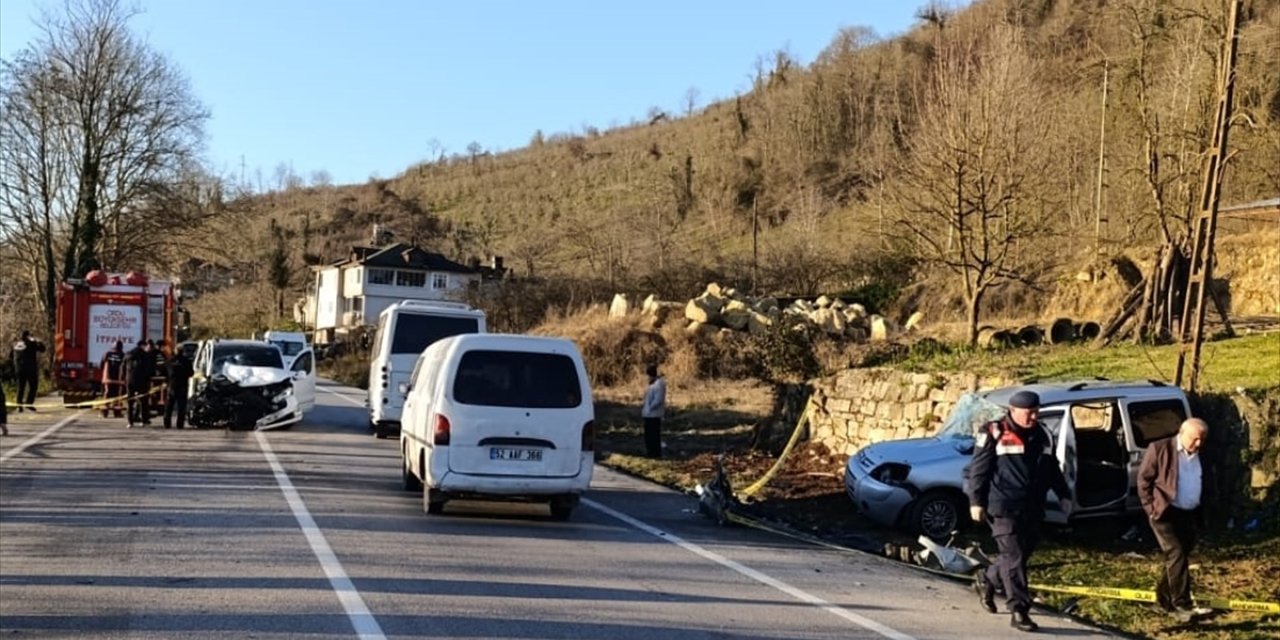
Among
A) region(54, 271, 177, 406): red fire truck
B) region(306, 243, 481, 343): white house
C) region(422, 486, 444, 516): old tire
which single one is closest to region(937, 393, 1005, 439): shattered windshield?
region(422, 486, 444, 516): old tire

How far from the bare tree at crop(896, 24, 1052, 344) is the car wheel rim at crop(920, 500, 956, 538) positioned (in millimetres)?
10686

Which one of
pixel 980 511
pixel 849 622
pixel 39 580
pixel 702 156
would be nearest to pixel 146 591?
pixel 39 580

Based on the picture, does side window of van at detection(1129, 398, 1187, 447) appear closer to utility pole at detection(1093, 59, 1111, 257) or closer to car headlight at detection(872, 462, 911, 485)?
car headlight at detection(872, 462, 911, 485)

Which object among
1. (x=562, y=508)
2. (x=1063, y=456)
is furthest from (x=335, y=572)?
(x=1063, y=456)

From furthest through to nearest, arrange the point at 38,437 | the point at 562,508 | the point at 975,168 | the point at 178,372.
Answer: the point at 975,168
the point at 178,372
the point at 38,437
the point at 562,508

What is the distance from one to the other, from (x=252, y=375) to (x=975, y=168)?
15.5 meters

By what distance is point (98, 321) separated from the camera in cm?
2870

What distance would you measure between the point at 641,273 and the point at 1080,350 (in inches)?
1456

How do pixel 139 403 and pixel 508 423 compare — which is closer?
pixel 508 423

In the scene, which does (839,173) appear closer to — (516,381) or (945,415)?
(945,415)

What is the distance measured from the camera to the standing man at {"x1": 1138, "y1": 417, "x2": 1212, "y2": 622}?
30.6 feet

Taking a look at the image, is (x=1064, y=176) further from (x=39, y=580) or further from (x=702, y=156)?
(x=702, y=156)

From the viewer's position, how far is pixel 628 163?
118000 mm

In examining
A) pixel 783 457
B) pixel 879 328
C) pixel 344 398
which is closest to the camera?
pixel 783 457
